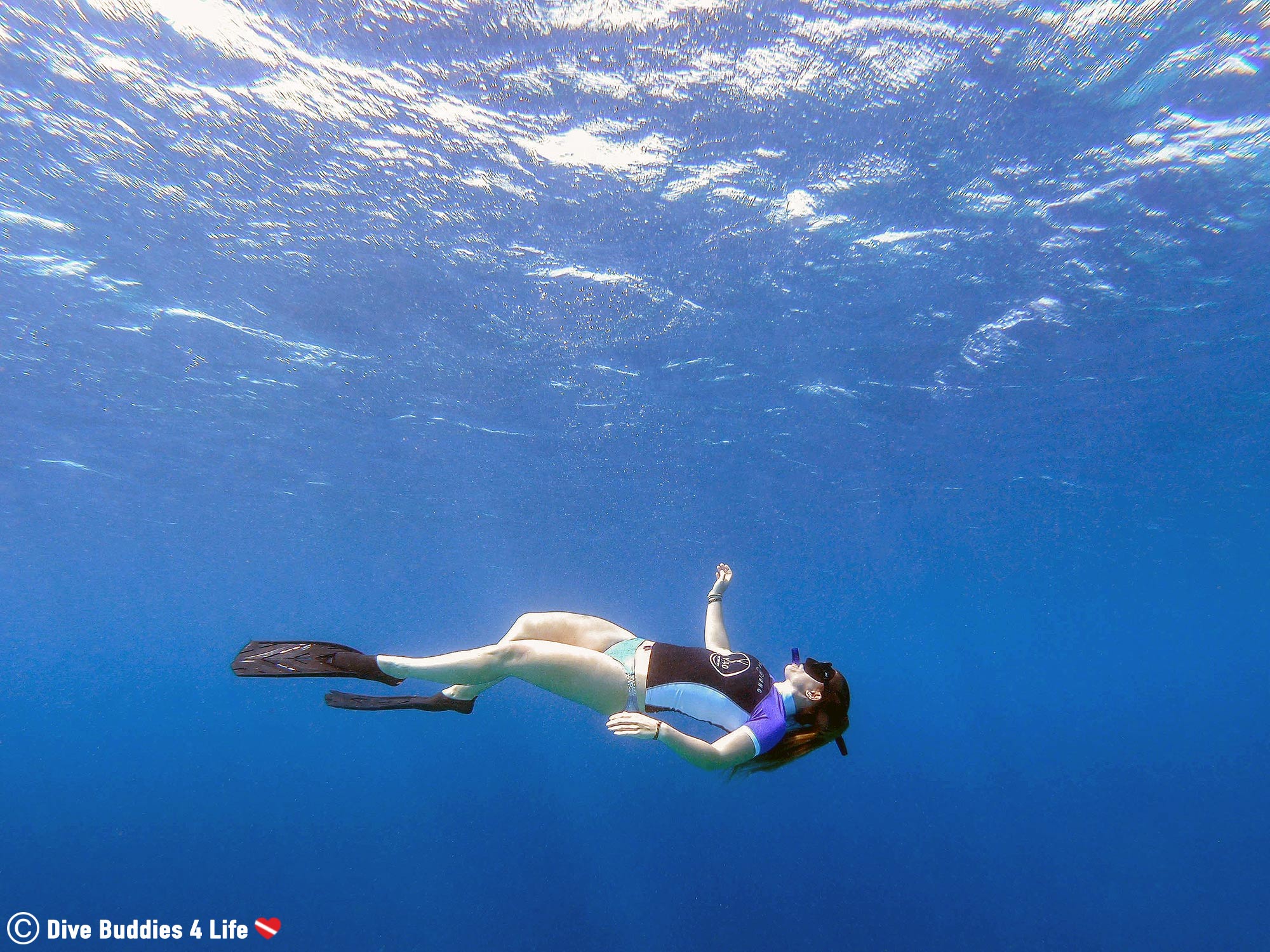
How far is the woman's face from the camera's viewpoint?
5527 millimetres

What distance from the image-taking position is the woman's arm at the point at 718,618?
6473 millimetres

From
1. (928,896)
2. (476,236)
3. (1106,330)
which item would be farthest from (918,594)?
(476,236)

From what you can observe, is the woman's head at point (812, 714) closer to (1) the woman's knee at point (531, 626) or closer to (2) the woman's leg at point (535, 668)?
(2) the woman's leg at point (535, 668)

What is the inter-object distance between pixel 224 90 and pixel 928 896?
33873mm

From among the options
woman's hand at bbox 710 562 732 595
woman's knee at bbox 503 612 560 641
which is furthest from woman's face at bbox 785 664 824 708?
woman's knee at bbox 503 612 560 641

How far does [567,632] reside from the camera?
6125mm

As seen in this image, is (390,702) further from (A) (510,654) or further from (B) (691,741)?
(B) (691,741)

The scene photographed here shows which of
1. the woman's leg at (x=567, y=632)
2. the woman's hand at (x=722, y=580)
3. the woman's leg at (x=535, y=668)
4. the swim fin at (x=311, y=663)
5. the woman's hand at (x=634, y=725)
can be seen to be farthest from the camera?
the woman's hand at (x=722, y=580)

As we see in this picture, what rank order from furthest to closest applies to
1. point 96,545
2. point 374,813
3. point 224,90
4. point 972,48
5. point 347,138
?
point 96,545 < point 374,813 < point 347,138 < point 224,90 < point 972,48

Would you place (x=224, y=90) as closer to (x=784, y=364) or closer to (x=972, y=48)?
(x=972, y=48)

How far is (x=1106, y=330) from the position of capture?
1438 cm

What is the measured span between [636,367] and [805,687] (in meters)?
11.7

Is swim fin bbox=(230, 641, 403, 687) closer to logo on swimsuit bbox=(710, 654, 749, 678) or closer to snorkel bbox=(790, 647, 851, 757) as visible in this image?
logo on swimsuit bbox=(710, 654, 749, 678)

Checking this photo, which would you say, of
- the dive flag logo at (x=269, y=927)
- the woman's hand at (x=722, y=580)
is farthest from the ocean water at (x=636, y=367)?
the woman's hand at (x=722, y=580)
